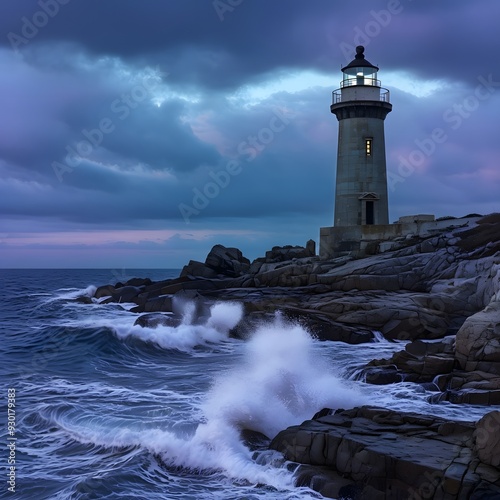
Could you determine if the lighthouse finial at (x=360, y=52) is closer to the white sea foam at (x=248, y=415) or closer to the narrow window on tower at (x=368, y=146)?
Answer: the narrow window on tower at (x=368, y=146)

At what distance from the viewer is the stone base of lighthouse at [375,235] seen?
24.2m

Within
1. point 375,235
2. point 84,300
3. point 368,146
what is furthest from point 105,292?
point 368,146

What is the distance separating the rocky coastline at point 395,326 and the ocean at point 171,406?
431 millimetres

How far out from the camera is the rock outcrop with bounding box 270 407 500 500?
22.7 feet

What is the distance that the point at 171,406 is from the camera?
11516 millimetres

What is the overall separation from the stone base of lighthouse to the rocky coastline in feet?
0.61

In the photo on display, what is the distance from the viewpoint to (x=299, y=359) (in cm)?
1389

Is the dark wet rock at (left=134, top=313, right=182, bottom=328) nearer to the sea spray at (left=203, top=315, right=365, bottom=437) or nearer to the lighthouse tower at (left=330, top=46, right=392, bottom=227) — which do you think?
the sea spray at (left=203, top=315, right=365, bottom=437)

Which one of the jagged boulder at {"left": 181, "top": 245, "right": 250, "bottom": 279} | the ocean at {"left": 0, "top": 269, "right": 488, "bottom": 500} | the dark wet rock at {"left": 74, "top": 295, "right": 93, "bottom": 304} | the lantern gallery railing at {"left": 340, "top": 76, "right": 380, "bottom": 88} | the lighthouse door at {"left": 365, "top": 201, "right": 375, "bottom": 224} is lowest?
the ocean at {"left": 0, "top": 269, "right": 488, "bottom": 500}

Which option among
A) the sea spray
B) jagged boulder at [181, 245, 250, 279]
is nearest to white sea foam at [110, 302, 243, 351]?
the sea spray

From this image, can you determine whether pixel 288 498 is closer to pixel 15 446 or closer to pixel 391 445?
pixel 391 445

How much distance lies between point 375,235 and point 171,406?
16248 mm

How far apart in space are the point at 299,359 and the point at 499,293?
4567mm

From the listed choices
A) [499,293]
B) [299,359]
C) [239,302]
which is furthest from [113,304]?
[499,293]
